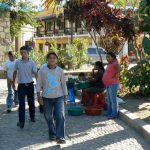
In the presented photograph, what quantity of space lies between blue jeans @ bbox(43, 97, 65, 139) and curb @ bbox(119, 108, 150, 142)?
1.55 meters

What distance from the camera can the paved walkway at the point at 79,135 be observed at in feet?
25.8

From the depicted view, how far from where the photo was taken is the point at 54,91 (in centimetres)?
809

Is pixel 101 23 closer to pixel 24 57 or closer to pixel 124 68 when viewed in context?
pixel 124 68

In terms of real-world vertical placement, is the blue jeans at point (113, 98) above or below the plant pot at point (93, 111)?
above

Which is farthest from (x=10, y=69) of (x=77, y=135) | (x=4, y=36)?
(x=4, y=36)

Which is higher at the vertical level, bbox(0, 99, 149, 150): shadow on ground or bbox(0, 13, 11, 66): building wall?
bbox(0, 13, 11, 66): building wall

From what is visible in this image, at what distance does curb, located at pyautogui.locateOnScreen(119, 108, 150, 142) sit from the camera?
8.45 m

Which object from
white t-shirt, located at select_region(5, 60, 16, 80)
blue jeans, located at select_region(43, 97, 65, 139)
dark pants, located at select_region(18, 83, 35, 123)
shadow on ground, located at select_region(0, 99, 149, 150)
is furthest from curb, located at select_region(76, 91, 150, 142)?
white t-shirt, located at select_region(5, 60, 16, 80)

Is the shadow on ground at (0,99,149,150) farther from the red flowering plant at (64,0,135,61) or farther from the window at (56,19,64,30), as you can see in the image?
the window at (56,19,64,30)

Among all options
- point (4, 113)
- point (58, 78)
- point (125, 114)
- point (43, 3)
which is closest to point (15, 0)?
point (43, 3)

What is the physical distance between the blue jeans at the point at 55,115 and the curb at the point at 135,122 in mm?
1549

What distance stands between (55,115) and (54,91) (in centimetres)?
43

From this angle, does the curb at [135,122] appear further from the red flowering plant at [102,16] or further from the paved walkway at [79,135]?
the red flowering plant at [102,16]

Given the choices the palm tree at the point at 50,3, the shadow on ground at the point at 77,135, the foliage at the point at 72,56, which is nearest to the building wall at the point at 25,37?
the foliage at the point at 72,56
